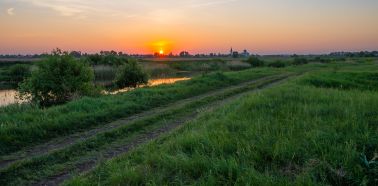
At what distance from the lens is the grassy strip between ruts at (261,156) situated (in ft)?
19.1

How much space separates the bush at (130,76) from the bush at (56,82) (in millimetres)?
11138

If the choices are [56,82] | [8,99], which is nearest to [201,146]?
[56,82]

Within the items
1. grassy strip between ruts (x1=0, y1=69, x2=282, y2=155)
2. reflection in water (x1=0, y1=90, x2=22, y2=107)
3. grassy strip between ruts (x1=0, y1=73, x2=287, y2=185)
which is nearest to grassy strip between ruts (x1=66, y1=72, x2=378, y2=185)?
grassy strip between ruts (x1=0, y1=73, x2=287, y2=185)

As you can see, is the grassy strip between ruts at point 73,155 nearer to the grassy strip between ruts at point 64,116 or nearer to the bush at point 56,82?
the grassy strip between ruts at point 64,116

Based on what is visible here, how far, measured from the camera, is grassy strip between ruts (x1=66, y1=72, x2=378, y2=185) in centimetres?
581

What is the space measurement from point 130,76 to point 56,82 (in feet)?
40.7

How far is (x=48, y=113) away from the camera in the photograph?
42.0ft

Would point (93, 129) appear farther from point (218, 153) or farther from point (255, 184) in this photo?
point (255, 184)

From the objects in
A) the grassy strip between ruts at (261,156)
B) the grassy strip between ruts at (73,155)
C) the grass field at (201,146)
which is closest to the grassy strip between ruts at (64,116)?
the grass field at (201,146)

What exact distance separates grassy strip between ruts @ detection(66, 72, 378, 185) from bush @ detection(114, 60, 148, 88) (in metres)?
23.3

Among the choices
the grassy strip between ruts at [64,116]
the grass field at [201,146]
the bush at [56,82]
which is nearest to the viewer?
the grass field at [201,146]

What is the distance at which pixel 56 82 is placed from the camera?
20.2 metres

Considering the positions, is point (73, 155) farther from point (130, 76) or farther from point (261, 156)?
point (130, 76)

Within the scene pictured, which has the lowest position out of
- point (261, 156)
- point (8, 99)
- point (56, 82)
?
point (8, 99)
